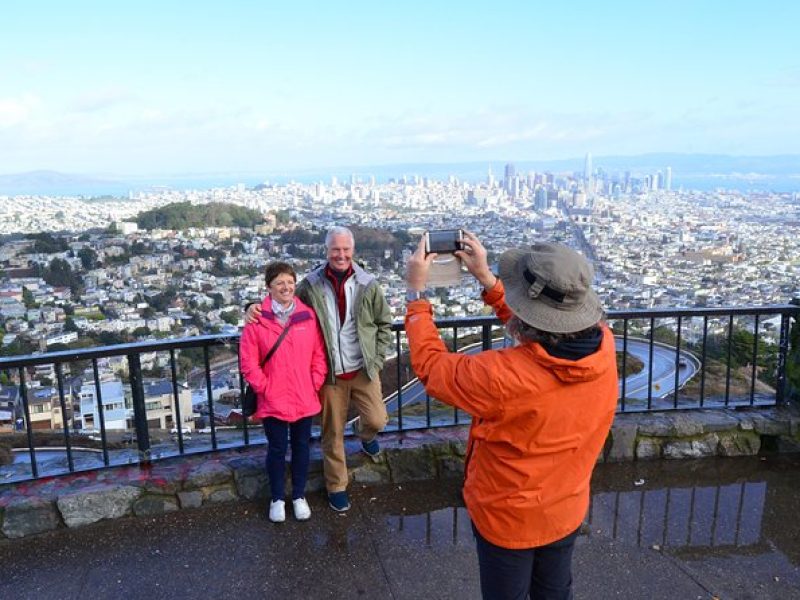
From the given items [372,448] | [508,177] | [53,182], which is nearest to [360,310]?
[372,448]

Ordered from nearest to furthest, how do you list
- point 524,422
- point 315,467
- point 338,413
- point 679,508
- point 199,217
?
point 524,422
point 338,413
point 679,508
point 315,467
point 199,217

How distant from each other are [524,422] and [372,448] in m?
2.72

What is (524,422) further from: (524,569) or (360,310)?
(360,310)

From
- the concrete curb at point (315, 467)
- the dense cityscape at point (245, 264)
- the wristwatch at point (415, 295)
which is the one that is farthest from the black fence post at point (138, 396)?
the wristwatch at point (415, 295)

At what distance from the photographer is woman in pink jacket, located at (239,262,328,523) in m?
3.71

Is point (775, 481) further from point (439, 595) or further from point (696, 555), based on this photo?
point (439, 595)

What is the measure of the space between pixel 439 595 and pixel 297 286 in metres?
1.97

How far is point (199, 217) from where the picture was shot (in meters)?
24.2

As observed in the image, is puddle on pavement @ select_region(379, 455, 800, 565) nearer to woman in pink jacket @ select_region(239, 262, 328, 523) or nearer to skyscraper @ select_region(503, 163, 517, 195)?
woman in pink jacket @ select_region(239, 262, 328, 523)

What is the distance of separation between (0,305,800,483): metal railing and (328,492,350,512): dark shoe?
33.1 inches

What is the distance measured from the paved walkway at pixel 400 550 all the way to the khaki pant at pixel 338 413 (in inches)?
9.5

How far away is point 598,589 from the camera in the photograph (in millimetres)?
3258

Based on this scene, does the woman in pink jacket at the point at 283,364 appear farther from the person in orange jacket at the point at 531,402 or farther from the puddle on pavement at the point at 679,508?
the person in orange jacket at the point at 531,402

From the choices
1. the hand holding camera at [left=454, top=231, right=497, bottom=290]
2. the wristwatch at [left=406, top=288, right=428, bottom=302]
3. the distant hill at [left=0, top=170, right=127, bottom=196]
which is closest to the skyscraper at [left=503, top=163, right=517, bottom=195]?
the hand holding camera at [left=454, top=231, right=497, bottom=290]
